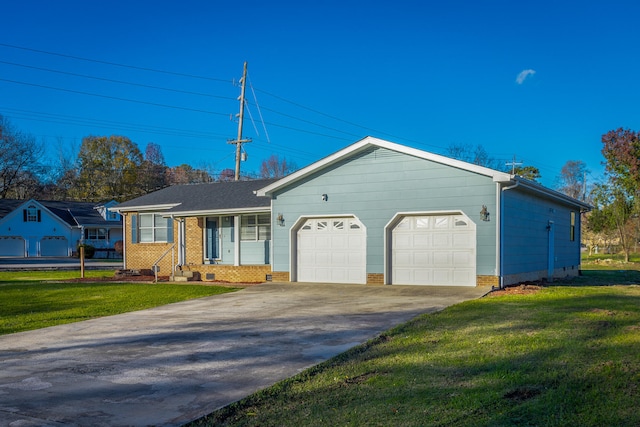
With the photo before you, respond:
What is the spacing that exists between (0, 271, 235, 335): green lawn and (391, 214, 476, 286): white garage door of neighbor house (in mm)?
5382

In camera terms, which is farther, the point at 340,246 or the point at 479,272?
the point at 340,246

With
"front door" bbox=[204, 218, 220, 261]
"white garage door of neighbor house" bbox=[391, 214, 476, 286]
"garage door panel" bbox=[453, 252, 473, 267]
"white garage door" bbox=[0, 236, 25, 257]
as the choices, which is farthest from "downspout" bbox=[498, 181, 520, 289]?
"white garage door" bbox=[0, 236, 25, 257]

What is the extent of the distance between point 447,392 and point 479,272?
10.3 meters

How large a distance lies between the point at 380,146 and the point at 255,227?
7.09 m

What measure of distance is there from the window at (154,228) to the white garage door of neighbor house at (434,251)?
1114 cm

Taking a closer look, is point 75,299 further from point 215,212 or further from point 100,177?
point 100,177

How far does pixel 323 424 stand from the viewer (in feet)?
16.2

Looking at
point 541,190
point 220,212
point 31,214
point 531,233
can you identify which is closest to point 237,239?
point 220,212

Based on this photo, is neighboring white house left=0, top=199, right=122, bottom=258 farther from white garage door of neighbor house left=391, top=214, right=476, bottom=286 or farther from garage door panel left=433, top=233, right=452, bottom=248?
garage door panel left=433, top=233, right=452, bottom=248

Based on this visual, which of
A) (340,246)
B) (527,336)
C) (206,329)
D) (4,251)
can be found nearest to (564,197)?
(340,246)

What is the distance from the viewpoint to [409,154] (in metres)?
16.4

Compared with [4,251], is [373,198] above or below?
above

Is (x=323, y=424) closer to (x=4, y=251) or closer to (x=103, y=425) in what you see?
(x=103, y=425)

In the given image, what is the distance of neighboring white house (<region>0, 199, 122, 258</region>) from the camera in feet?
168
